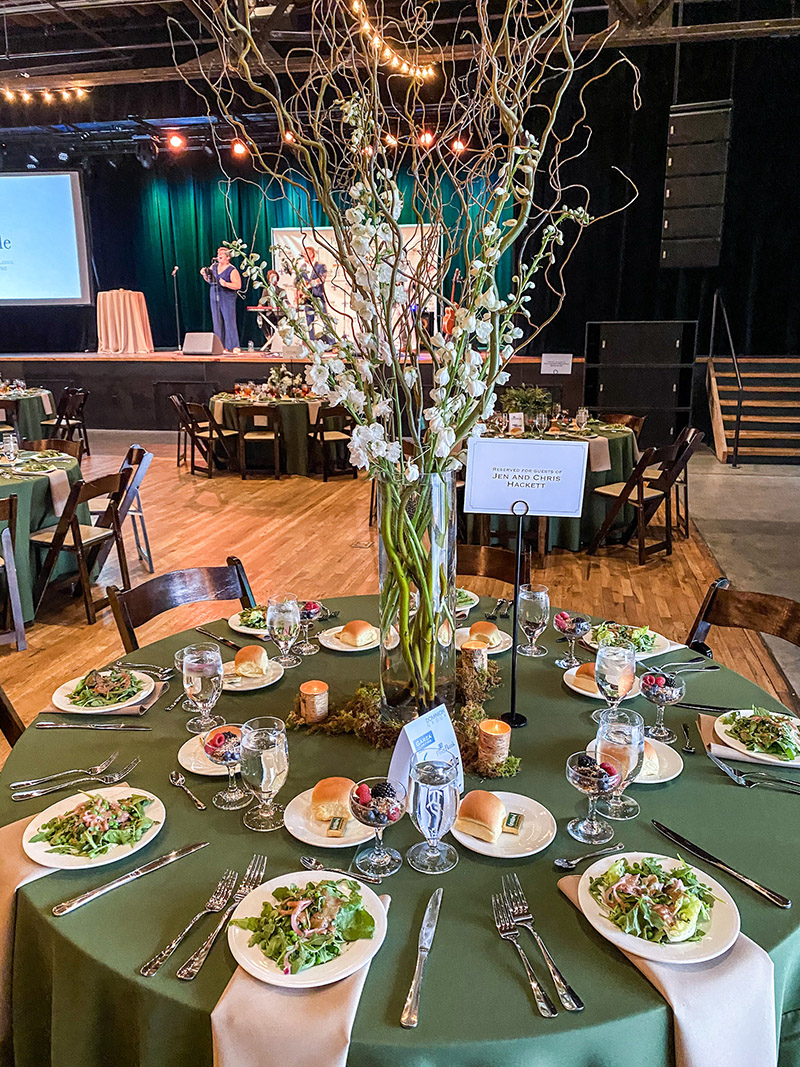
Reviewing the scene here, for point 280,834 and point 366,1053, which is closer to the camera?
point 366,1053

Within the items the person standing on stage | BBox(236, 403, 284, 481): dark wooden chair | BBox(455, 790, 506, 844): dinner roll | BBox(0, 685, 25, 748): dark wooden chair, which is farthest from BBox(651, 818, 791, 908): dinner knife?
the person standing on stage

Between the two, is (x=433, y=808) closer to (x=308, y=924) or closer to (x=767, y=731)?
(x=308, y=924)

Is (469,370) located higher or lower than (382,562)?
higher

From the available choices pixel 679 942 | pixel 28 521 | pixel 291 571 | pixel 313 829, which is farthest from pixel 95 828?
pixel 291 571

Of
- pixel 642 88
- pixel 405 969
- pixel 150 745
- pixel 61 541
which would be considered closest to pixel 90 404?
pixel 61 541

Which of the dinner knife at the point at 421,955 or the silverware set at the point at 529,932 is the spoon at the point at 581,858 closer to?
the silverware set at the point at 529,932

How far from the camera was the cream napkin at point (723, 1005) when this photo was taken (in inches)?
41.0

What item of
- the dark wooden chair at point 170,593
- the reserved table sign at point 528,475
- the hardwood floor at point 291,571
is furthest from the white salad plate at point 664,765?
the hardwood floor at point 291,571

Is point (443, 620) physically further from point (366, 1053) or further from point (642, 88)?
point (642, 88)

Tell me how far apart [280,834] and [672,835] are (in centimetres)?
67

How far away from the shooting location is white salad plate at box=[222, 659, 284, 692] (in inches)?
73.4

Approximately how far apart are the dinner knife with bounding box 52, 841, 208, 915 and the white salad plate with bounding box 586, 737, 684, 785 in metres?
0.73

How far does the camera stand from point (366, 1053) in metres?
0.98

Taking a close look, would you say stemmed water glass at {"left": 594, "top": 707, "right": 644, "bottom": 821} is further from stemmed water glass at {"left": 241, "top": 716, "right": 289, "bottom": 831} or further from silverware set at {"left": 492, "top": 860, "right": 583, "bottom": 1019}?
stemmed water glass at {"left": 241, "top": 716, "right": 289, "bottom": 831}
